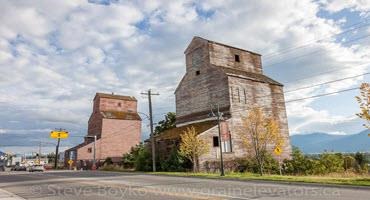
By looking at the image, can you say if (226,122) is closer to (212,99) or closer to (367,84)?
(212,99)

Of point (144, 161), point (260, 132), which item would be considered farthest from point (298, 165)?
point (144, 161)

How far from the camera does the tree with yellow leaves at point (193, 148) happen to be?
33.4 meters

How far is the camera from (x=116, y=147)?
69.4 metres

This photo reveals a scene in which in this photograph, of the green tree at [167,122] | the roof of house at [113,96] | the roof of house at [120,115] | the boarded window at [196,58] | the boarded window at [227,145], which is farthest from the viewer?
the roof of house at [113,96]

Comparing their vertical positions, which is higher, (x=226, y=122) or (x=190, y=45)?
(x=190, y=45)

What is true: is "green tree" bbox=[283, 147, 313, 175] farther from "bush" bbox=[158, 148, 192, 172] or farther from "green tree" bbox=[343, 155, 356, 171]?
"bush" bbox=[158, 148, 192, 172]

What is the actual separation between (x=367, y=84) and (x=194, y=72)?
2847 cm

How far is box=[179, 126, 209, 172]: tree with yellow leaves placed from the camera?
109ft

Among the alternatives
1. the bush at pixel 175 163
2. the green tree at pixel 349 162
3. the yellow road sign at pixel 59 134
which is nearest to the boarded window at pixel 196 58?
the bush at pixel 175 163

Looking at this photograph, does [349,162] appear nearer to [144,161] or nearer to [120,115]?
[144,161]

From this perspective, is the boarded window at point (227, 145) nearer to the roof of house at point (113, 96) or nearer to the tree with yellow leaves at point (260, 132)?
the tree with yellow leaves at point (260, 132)

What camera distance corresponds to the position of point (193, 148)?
33.2 meters

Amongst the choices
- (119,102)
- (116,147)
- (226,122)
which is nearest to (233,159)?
(226,122)

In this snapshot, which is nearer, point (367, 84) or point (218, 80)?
point (367, 84)
